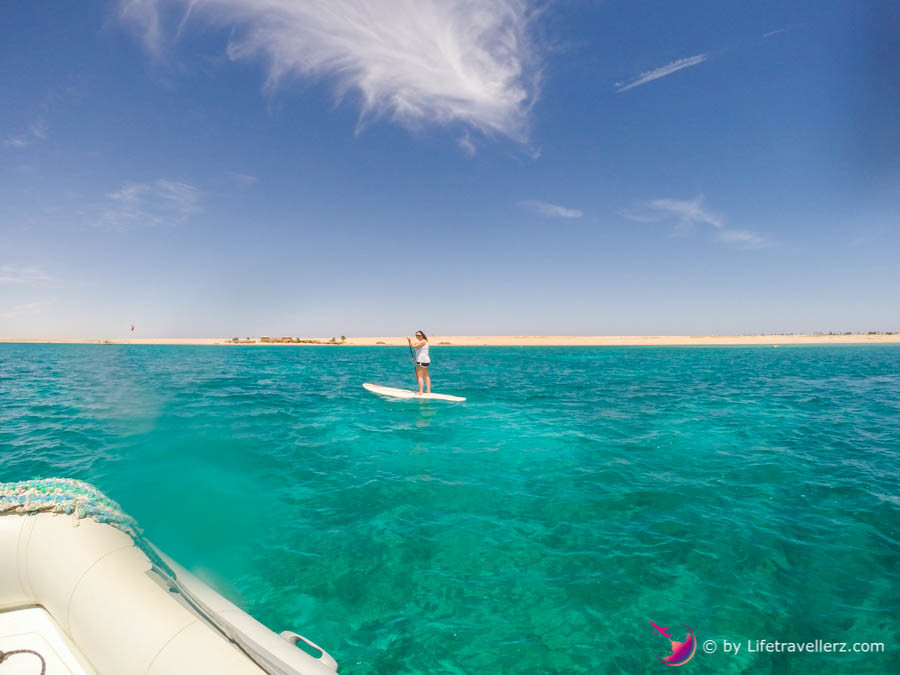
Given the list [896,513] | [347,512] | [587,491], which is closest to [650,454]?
[587,491]

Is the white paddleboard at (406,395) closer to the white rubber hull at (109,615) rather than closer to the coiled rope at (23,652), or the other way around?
the white rubber hull at (109,615)

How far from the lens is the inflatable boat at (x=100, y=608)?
9.46 feet

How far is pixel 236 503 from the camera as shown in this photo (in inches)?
Answer: 312

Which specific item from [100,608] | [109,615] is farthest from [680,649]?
[100,608]

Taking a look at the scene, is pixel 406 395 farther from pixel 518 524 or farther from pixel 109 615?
pixel 109 615

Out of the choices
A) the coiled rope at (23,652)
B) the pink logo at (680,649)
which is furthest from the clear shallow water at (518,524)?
the coiled rope at (23,652)

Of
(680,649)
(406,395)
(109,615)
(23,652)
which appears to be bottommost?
(680,649)

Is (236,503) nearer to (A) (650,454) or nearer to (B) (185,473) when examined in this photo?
(B) (185,473)

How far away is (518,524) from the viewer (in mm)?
6848

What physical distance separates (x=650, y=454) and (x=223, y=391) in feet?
81.9

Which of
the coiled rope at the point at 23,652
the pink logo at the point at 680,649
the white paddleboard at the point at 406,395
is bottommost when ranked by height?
the pink logo at the point at 680,649

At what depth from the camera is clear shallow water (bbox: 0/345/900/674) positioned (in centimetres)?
438

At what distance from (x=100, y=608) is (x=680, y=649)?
6296 mm

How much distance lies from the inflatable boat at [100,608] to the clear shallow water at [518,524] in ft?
4.81
